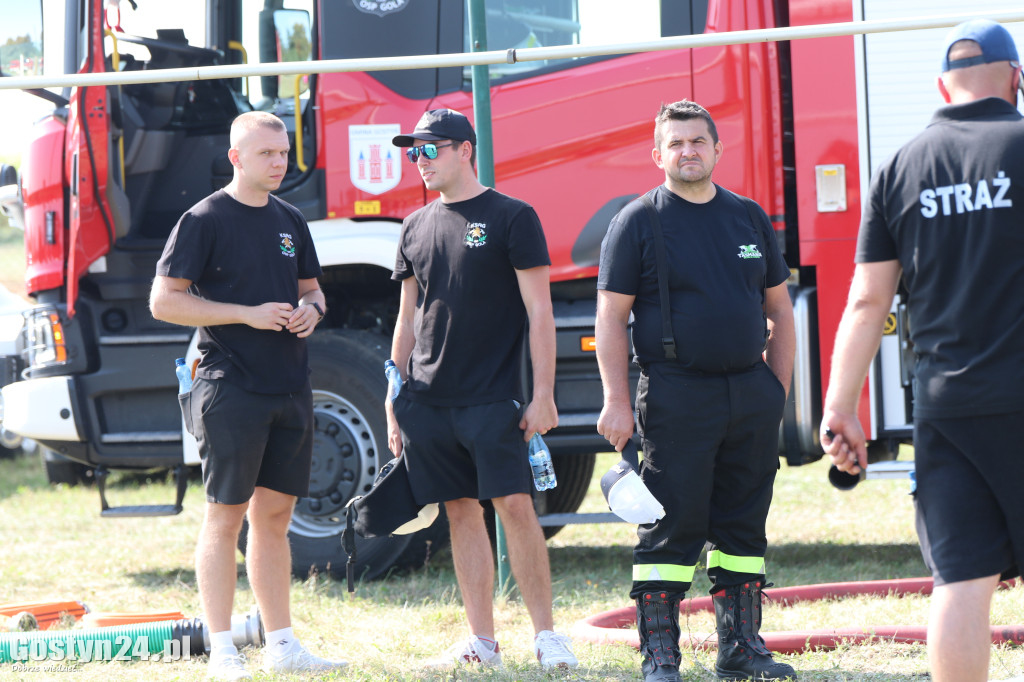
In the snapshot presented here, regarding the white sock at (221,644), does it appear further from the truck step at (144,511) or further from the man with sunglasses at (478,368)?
the truck step at (144,511)

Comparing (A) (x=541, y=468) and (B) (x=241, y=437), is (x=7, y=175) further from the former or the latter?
(A) (x=541, y=468)

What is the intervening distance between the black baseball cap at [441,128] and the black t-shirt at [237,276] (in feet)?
2.00

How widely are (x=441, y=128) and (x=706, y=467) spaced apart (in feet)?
4.99

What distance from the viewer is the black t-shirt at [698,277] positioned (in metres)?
3.89

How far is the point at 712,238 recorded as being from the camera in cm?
396

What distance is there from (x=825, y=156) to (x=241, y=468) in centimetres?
289

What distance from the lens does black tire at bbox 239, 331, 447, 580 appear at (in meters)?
5.98

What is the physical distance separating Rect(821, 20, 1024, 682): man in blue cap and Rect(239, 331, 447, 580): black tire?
3452 mm

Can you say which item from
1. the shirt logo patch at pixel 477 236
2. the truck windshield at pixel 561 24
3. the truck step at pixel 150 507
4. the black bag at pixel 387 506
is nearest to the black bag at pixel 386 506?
the black bag at pixel 387 506

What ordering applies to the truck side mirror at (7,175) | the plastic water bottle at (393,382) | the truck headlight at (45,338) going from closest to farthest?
the plastic water bottle at (393,382) → the truck headlight at (45,338) → the truck side mirror at (7,175)

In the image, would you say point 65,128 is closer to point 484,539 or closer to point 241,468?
point 241,468

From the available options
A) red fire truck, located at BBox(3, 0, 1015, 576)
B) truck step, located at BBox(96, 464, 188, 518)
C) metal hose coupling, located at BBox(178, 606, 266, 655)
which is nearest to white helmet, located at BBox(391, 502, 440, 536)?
metal hose coupling, located at BBox(178, 606, 266, 655)

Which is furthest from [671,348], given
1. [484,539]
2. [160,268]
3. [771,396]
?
[160,268]

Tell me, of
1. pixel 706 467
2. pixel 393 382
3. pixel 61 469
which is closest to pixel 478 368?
pixel 393 382
